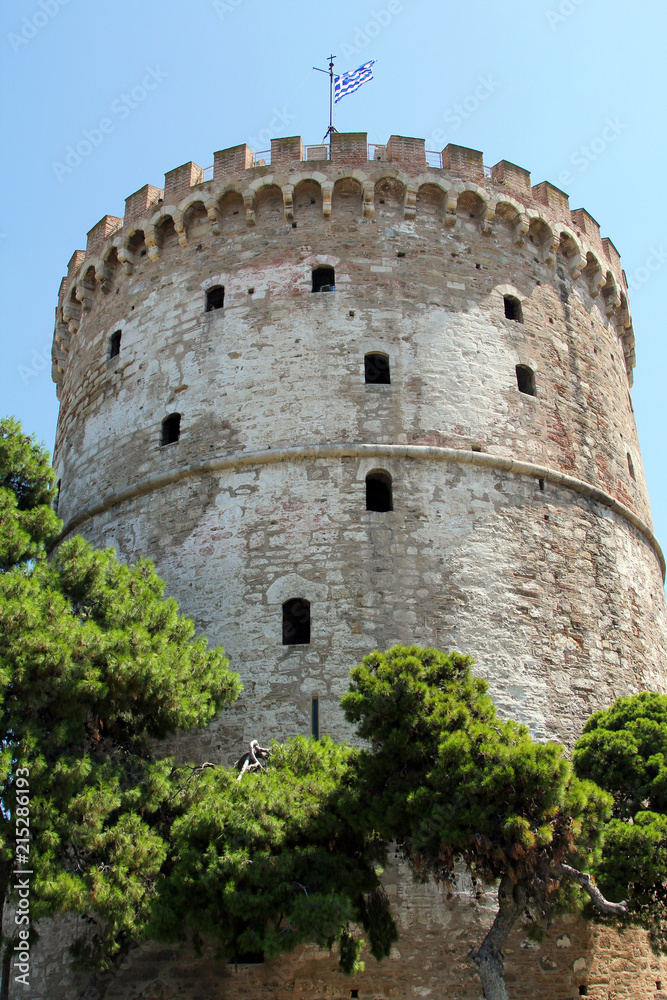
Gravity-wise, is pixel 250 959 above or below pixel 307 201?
below

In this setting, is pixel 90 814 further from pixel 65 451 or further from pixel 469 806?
pixel 65 451

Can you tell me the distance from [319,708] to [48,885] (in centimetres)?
335

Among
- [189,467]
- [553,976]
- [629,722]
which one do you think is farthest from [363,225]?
[553,976]

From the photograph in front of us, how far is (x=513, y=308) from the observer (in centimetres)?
1223

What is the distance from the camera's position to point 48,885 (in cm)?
662

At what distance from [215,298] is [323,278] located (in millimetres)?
1399

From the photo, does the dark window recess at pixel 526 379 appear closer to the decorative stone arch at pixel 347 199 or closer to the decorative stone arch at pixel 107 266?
the decorative stone arch at pixel 347 199

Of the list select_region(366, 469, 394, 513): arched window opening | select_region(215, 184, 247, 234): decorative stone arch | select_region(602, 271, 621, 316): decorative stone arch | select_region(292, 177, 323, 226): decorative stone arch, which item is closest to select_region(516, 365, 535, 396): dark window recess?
Answer: select_region(366, 469, 394, 513): arched window opening

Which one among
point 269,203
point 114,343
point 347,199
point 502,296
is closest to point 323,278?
point 347,199

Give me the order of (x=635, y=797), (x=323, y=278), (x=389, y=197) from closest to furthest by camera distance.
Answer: (x=635, y=797) → (x=323, y=278) → (x=389, y=197)

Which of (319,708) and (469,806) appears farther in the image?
(319,708)

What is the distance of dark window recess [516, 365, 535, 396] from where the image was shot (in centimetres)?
1177

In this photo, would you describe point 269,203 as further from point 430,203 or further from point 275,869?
point 275,869

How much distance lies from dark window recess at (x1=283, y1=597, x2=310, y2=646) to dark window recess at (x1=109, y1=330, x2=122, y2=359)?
4.83m
